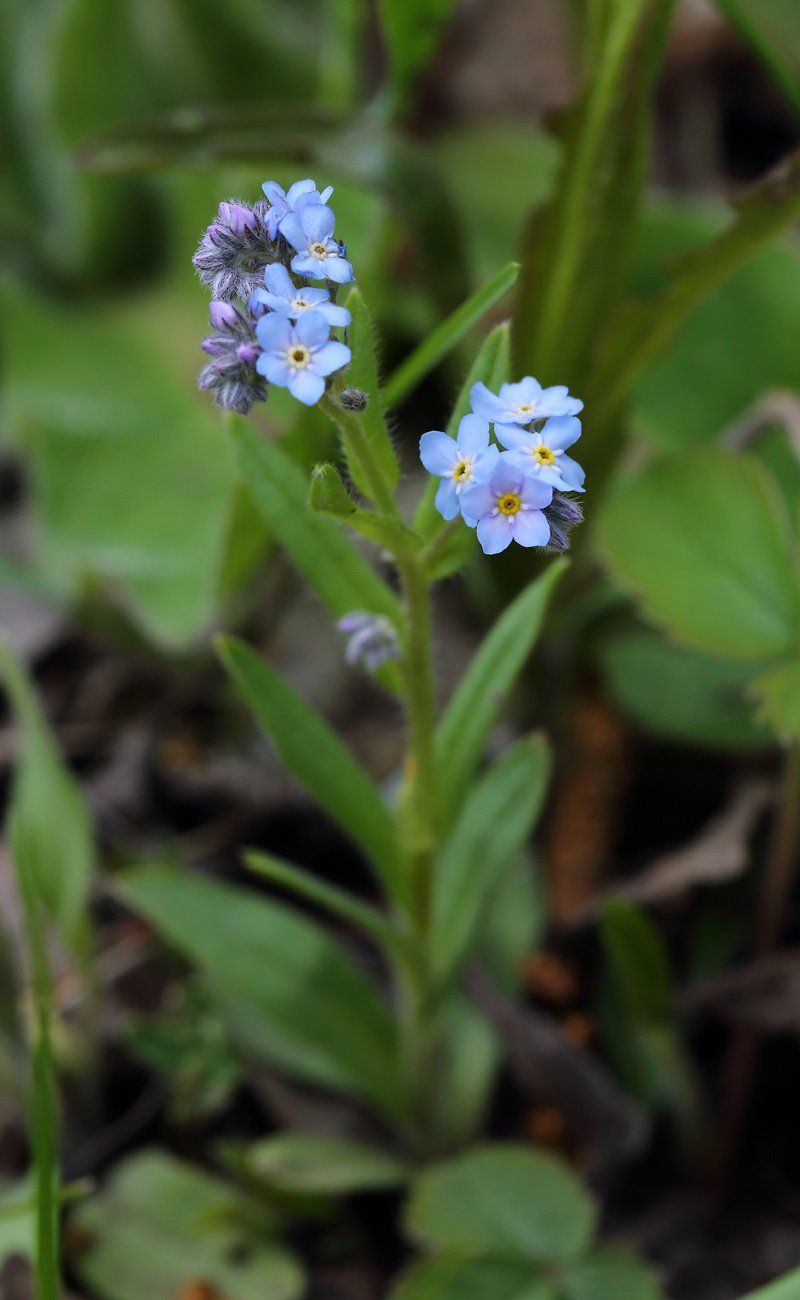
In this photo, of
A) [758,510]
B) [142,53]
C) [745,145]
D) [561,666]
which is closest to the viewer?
[758,510]

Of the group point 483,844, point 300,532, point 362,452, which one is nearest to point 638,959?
point 483,844

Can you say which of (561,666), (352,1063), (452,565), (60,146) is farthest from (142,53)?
(352,1063)

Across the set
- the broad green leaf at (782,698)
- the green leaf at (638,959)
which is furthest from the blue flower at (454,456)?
the green leaf at (638,959)

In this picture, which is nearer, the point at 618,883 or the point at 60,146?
the point at 618,883

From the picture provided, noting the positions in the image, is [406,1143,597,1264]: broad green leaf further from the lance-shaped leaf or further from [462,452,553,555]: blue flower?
the lance-shaped leaf

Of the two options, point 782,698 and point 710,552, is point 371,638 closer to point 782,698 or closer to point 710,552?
point 782,698

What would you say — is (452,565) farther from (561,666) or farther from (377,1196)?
(377,1196)

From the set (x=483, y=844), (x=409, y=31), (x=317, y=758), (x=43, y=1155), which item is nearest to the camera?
(x=43, y=1155)
